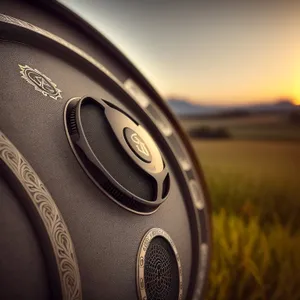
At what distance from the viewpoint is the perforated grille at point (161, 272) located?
0.81m

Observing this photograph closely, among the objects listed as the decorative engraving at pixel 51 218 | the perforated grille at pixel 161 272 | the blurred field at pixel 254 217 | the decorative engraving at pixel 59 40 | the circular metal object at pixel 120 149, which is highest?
the blurred field at pixel 254 217

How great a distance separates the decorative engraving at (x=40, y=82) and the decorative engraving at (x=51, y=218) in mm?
142

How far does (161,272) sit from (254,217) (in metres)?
1.05

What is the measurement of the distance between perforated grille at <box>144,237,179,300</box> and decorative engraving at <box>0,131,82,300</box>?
0.59 feet

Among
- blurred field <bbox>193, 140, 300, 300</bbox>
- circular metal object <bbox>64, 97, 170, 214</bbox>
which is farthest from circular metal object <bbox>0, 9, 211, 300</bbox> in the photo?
blurred field <bbox>193, 140, 300, 300</bbox>

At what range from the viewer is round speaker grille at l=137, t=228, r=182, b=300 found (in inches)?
31.1

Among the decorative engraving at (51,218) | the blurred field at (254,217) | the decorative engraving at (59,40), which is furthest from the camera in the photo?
the blurred field at (254,217)

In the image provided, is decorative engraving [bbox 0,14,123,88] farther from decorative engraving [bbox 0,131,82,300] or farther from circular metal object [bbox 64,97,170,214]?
decorative engraving [bbox 0,131,82,300]

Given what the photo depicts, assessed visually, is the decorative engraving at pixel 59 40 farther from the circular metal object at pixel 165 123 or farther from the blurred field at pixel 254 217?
the blurred field at pixel 254 217

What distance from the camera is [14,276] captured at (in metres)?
0.61

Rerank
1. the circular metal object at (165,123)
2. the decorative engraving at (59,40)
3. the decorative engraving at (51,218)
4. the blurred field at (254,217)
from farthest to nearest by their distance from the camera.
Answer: the blurred field at (254,217) < the circular metal object at (165,123) < the decorative engraving at (59,40) < the decorative engraving at (51,218)

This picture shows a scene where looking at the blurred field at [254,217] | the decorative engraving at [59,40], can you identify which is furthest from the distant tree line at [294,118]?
the decorative engraving at [59,40]

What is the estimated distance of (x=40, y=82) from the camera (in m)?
0.76

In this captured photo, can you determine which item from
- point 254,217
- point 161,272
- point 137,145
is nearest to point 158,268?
point 161,272
